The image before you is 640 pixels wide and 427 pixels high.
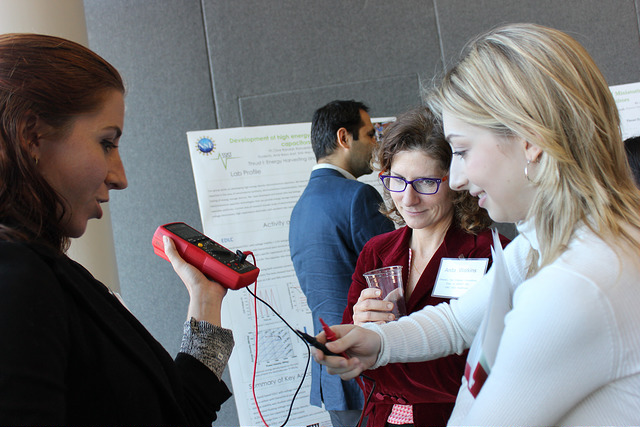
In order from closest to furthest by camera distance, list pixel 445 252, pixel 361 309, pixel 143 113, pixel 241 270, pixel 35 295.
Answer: pixel 35 295 < pixel 241 270 < pixel 361 309 < pixel 445 252 < pixel 143 113

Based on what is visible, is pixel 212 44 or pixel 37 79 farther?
pixel 212 44

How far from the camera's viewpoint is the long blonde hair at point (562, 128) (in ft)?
3.12

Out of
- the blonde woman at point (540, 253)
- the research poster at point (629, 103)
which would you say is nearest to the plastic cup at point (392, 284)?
A: the blonde woman at point (540, 253)

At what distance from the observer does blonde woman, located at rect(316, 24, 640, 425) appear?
2.64ft

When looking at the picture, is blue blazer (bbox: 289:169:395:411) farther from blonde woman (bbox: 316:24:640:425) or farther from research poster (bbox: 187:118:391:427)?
blonde woman (bbox: 316:24:640:425)

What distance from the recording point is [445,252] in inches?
66.0

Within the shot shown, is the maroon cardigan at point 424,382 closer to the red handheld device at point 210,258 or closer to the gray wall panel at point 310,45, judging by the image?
the red handheld device at point 210,258

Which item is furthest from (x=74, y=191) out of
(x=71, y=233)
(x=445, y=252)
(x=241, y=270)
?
(x=445, y=252)

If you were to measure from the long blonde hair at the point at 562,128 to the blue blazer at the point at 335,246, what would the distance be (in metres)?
1.31

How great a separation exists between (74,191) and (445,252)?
1130 millimetres

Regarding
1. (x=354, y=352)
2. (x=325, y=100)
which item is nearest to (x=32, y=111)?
(x=354, y=352)

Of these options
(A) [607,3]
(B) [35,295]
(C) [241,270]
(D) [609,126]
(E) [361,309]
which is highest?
(A) [607,3]

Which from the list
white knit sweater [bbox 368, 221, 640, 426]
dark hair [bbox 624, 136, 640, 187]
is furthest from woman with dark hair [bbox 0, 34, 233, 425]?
dark hair [bbox 624, 136, 640, 187]

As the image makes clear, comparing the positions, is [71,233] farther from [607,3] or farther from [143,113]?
[607,3]
